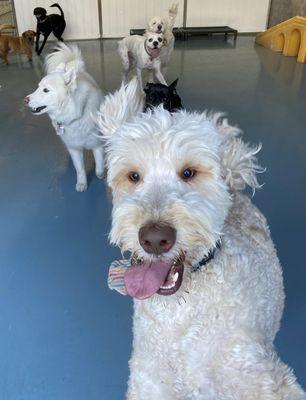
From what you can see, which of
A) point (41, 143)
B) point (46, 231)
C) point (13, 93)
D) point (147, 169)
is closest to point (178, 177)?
point (147, 169)

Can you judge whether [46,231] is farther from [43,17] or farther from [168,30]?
[43,17]

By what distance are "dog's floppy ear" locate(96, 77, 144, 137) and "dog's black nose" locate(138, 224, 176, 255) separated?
0.44m

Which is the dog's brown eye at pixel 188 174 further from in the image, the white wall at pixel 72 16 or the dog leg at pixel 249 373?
the white wall at pixel 72 16

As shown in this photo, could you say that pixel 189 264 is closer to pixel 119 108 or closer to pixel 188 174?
pixel 188 174

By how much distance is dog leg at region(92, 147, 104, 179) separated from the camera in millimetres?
3193

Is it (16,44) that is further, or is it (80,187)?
(16,44)

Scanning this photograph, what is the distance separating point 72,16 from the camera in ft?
29.2

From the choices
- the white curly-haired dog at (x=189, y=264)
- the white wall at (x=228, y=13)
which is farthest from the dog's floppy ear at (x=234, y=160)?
the white wall at (x=228, y=13)

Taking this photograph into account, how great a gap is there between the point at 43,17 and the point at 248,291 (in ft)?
26.1

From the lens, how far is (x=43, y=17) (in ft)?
25.3

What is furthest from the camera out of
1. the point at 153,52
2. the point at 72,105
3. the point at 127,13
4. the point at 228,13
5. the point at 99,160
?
the point at 228,13

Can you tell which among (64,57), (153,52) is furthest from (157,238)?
(153,52)

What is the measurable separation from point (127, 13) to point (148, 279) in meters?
9.18

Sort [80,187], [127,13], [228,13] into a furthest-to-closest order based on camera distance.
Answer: [228,13] → [127,13] → [80,187]
